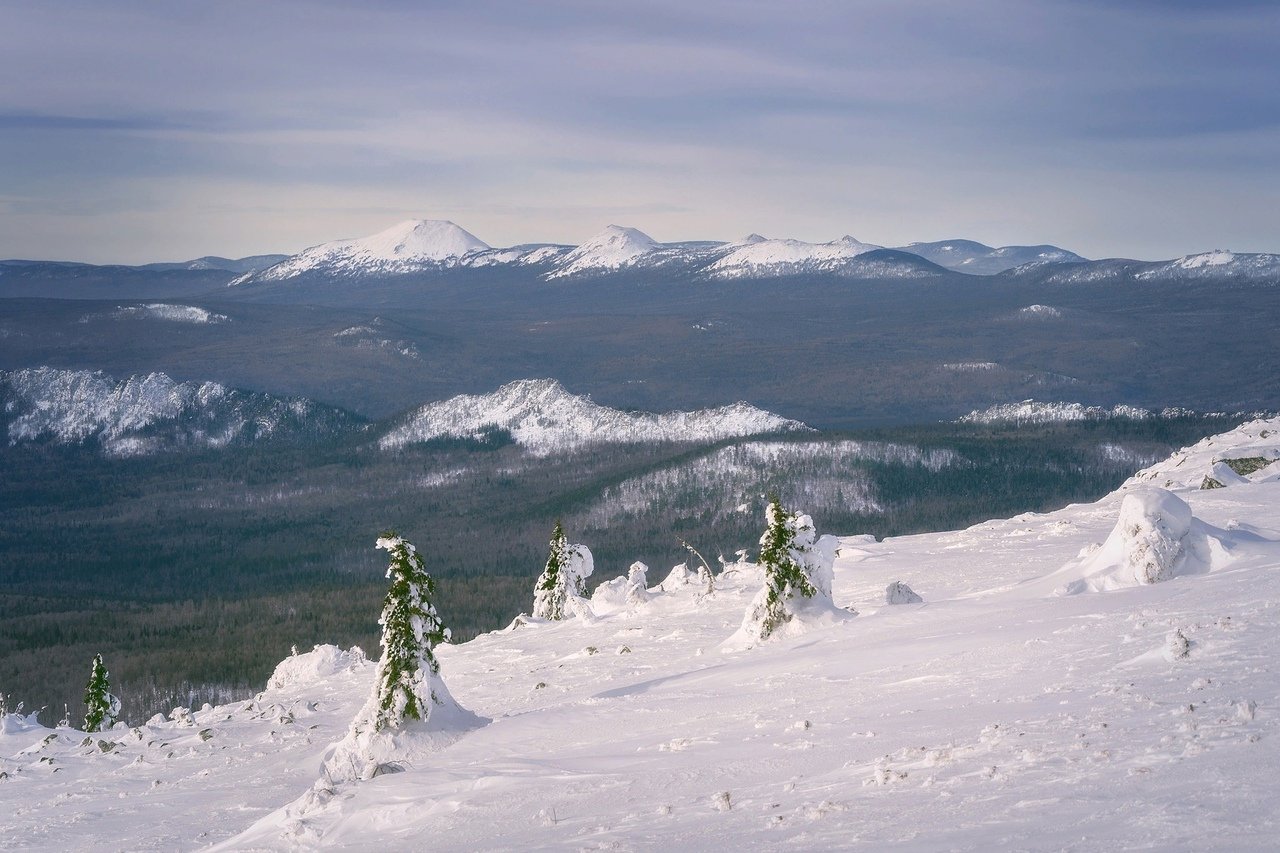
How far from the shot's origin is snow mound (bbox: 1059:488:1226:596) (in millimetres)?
26906

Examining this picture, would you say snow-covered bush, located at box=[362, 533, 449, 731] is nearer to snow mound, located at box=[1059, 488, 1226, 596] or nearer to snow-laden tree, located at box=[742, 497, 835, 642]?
snow-laden tree, located at box=[742, 497, 835, 642]

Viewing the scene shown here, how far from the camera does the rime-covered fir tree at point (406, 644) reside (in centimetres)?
2612

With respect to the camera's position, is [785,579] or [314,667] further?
[314,667]

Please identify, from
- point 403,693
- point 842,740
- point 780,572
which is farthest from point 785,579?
point 842,740

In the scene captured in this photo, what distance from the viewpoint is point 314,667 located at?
47.8m

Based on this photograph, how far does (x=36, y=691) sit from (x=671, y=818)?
117 meters

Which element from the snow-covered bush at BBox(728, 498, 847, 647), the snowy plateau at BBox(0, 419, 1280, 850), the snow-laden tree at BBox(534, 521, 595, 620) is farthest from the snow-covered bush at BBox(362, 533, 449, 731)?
the snow-laden tree at BBox(534, 521, 595, 620)

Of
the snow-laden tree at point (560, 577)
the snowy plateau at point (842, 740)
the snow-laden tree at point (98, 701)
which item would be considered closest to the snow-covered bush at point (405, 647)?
the snowy plateau at point (842, 740)

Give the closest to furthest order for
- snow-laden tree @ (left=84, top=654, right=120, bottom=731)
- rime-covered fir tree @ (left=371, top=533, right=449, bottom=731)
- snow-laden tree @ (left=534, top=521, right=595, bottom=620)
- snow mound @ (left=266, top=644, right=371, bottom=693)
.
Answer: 1. rime-covered fir tree @ (left=371, top=533, right=449, bottom=731)
2. snow mound @ (left=266, top=644, right=371, bottom=693)
3. snow-laden tree @ (left=84, top=654, right=120, bottom=731)
4. snow-laden tree @ (left=534, top=521, right=595, bottom=620)

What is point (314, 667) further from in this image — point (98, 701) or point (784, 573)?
point (784, 573)

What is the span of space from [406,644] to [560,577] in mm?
36503

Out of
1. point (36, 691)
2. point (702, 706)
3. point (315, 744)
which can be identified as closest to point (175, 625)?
point (36, 691)

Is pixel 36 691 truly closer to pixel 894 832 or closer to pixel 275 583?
pixel 275 583

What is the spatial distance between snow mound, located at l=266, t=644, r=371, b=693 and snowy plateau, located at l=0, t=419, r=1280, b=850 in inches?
253
